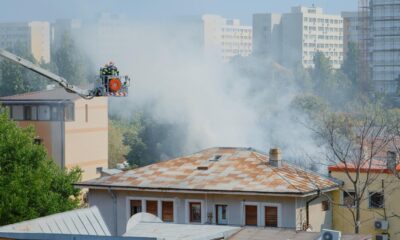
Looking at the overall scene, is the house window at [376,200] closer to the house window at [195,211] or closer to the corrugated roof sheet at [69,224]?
the house window at [195,211]

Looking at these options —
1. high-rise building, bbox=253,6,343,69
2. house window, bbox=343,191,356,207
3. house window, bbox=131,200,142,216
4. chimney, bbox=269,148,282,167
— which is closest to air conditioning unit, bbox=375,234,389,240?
house window, bbox=343,191,356,207

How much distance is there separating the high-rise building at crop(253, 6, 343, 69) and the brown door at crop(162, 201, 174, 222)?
143 metres

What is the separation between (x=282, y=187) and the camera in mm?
33250

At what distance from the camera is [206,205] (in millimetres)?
34062

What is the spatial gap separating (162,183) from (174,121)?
4329 centimetres

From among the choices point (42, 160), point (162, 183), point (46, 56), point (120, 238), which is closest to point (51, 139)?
point (42, 160)

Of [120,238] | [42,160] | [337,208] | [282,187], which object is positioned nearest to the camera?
[120,238]

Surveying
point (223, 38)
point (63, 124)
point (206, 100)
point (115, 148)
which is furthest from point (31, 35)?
point (63, 124)

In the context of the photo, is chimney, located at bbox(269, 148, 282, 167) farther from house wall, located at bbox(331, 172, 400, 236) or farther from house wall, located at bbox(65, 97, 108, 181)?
→ house wall, located at bbox(65, 97, 108, 181)

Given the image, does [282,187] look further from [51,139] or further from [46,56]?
[46,56]

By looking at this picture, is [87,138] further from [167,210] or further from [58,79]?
[58,79]

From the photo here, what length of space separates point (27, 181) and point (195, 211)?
689cm

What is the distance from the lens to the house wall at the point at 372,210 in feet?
117

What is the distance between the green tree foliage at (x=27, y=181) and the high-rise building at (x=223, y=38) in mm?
127965
